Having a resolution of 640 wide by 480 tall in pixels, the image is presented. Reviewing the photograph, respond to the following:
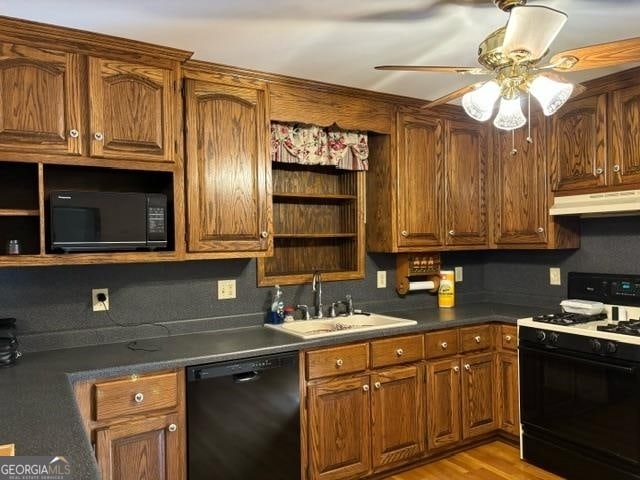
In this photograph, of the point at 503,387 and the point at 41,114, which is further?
the point at 503,387

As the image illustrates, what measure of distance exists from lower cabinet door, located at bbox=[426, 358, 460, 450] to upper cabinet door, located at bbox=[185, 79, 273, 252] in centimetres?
128

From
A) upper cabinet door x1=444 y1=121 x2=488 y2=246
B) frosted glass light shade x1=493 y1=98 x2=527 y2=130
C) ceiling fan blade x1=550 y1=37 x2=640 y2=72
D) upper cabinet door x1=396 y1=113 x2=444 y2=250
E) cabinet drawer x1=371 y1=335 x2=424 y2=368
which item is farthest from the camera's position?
upper cabinet door x1=444 y1=121 x2=488 y2=246

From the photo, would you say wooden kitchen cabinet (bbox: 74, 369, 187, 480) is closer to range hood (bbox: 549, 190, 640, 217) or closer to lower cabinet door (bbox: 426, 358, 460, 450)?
lower cabinet door (bbox: 426, 358, 460, 450)

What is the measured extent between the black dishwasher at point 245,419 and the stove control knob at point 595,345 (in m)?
1.54

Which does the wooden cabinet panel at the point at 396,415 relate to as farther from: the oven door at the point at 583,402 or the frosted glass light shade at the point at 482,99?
the frosted glass light shade at the point at 482,99

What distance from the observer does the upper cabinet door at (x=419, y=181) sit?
3.18 metres

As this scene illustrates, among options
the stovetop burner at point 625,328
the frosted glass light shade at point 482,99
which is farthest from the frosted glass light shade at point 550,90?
the stovetop burner at point 625,328

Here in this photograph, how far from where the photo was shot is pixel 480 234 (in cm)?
350

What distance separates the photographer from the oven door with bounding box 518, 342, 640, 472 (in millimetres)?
2414

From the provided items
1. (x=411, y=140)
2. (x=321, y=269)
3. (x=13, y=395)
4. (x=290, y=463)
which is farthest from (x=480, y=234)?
(x=13, y=395)

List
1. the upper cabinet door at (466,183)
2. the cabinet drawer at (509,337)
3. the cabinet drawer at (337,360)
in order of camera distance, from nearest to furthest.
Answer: the cabinet drawer at (337,360) → the cabinet drawer at (509,337) → the upper cabinet door at (466,183)

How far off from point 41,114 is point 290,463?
1.95 m

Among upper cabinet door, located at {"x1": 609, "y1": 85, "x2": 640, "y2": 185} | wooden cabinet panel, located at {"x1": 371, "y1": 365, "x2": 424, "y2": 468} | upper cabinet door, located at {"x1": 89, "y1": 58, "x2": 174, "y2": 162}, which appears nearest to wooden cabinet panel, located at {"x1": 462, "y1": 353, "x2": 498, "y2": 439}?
wooden cabinet panel, located at {"x1": 371, "y1": 365, "x2": 424, "y2": 468}

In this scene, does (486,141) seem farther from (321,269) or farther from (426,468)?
(426,468)
